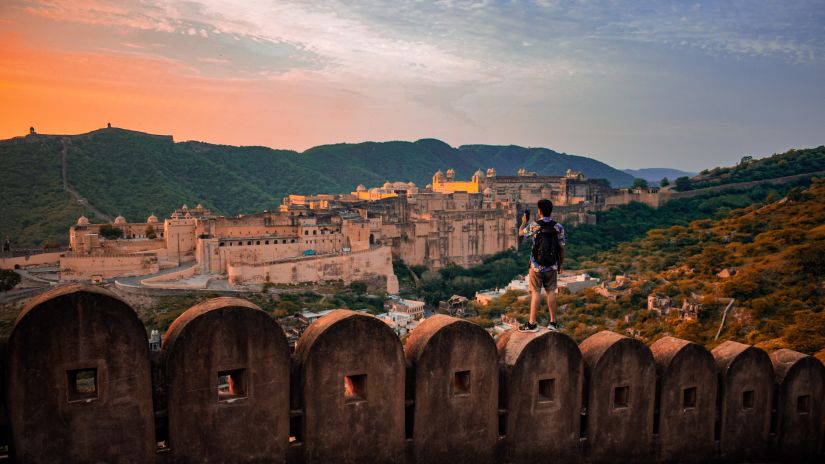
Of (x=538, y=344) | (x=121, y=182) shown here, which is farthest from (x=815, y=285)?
(x=121, y=182)

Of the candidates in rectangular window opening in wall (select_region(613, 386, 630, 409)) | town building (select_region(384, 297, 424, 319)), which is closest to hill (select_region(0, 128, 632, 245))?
town building (select_region(384, 297, 424, 319))

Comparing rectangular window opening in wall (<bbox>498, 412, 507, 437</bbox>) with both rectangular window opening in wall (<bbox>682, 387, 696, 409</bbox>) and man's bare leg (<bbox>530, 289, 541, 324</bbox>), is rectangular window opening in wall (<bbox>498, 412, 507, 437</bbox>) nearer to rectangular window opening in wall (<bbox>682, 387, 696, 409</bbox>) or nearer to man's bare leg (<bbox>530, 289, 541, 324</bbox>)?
man's bare leg (<bbox>530, 289, 541, 324</bbox>)

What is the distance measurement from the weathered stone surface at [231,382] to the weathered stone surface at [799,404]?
453 centimetres

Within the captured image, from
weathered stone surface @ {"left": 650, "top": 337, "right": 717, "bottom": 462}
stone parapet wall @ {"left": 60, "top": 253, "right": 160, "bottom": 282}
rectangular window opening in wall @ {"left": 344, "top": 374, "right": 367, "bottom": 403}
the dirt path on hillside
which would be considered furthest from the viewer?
the dirt path on hillside

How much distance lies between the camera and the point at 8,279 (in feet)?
90.0

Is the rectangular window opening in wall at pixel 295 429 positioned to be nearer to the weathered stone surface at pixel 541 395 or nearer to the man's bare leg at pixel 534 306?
the weathered stone surface at pixel 541 395

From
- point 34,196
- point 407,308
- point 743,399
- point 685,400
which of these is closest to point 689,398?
point 685,400

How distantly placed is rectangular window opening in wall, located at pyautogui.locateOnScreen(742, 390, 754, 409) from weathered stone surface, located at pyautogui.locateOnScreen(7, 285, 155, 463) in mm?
4917

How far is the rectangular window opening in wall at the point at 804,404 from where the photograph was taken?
5.96m

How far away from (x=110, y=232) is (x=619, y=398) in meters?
33.0

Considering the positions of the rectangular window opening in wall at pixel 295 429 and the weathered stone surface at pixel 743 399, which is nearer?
the rectangular window opening in wall at pixel 295 429

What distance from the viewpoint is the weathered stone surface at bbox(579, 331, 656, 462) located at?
507cm

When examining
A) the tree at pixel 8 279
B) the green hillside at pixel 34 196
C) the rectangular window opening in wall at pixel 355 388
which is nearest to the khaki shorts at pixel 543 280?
the rectangular window opening in wall at pixel 355 388

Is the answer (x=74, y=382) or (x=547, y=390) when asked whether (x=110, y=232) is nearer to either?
(x=74, y=382)
